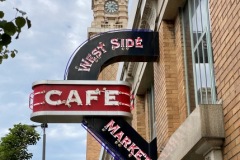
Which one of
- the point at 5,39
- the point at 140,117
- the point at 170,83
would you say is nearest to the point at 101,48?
the point at 170,83

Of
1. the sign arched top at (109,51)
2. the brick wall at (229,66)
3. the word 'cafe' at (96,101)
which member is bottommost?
the brick wall at (229,66)

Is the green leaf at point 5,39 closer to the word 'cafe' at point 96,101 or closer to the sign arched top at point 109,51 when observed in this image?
the word 'cafe' at point 96,101

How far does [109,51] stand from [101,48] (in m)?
0.19

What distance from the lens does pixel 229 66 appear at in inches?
248

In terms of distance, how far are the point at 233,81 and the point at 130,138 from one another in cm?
466

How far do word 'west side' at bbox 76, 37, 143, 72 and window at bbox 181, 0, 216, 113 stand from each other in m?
1.52

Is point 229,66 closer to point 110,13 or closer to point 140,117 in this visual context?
point 140,117

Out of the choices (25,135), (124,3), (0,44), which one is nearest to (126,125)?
(0,44)

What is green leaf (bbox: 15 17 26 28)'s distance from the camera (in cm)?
379

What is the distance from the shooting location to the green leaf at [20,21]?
3788 millimetres

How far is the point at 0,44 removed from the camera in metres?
4.03

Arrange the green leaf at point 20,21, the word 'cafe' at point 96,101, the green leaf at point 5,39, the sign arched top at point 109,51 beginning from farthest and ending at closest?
the sign arched top at point 109,51 < the word 'cafe' at point 96,101 < the green leaf at point 5,39 < the green leaf at point 20,21

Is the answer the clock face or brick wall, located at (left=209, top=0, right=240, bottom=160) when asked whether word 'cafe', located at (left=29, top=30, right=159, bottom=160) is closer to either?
brick wall, located at (left=209, top=0, right=240, bottom=160)

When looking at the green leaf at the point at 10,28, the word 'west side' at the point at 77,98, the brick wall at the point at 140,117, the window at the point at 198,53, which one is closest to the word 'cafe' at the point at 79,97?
the word 'west side' at the point at 77,98
